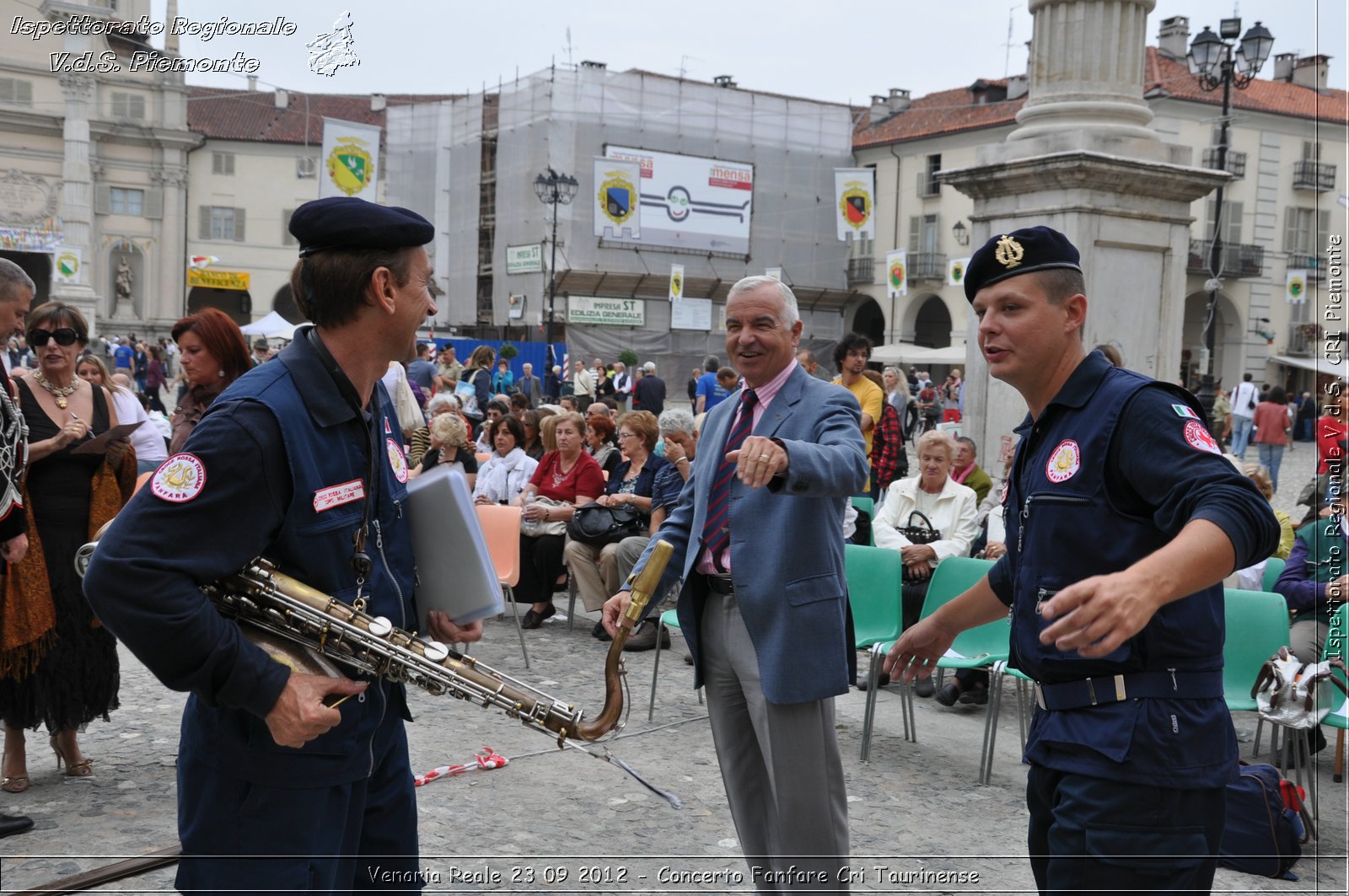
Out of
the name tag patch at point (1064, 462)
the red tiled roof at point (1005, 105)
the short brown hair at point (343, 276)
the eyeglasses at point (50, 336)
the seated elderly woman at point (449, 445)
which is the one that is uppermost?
the red tiled roof at point (1005, 105)

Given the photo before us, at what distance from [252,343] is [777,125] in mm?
22389

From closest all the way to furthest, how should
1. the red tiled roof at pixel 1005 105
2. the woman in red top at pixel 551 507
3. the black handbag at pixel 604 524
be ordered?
the black handbag at pixel 604 524 → the woman in red top at pixel 551 507 → the red tiled roof at pixel 1005 105

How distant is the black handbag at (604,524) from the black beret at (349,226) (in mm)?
6457

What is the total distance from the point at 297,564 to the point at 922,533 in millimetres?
5691

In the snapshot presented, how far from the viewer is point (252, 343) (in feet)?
123

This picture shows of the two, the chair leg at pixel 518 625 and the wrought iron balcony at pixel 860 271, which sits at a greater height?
the wrought iron balcony at pixel 860 271

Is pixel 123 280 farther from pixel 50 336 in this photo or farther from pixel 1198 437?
pixel 1198 437

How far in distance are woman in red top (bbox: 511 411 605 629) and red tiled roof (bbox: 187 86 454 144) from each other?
54.2 meters

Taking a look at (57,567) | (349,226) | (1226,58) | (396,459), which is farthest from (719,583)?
(1226,58)

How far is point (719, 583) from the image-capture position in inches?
145

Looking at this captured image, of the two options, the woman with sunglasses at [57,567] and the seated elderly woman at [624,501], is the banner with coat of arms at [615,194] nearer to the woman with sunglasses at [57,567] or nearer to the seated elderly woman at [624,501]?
the seated elderly woman at [624,501]

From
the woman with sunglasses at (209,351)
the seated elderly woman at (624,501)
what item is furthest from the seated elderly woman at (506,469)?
the woman with sunglasses at (209,351)

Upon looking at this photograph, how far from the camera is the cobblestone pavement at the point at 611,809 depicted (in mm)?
4387

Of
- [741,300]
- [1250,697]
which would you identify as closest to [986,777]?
[1250,697]
